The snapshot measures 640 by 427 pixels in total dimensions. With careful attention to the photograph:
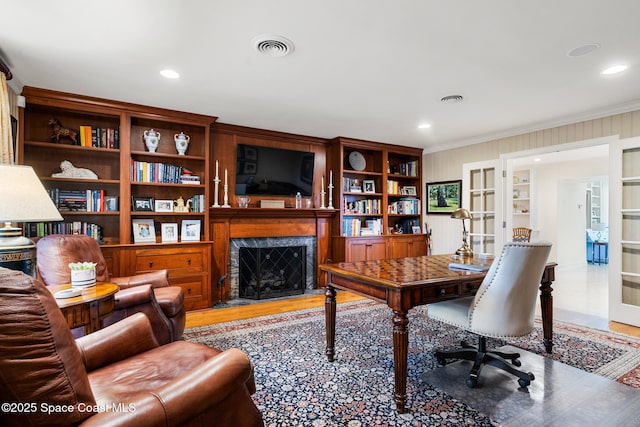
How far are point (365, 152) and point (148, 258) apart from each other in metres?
3.68

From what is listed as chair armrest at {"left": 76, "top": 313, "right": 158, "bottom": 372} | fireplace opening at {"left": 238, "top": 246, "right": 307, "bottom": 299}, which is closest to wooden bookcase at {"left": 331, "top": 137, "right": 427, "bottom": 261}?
fireplace opening at {"left": 238, "top": 246, "right": 307, "bottom": 299}

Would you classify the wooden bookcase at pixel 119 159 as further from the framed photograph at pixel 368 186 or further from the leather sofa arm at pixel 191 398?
the leather sofa arm at pixel 191 398

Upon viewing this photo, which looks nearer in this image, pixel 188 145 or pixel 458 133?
pixel 188 145

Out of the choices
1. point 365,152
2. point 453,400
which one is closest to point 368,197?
point 365,152

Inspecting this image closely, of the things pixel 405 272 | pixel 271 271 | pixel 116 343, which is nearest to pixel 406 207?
pixel 271 271

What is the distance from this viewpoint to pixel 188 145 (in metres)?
4.20

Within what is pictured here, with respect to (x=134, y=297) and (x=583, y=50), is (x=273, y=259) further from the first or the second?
(x=583, y=50)

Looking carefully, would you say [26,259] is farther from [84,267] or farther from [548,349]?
[548,349]

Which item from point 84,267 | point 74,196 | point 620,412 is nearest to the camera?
point 620,412

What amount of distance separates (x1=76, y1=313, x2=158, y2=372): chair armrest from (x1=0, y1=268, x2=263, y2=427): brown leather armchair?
138mm

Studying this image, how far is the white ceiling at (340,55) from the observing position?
1.93m

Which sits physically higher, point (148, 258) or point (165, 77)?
point (165, 77)

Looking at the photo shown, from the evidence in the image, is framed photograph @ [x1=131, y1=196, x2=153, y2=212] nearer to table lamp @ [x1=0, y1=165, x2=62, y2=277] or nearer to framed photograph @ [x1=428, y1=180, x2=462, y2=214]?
table lamp @ [x1=0, y1=165, x2=62, y2=277]

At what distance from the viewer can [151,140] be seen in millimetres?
3820
